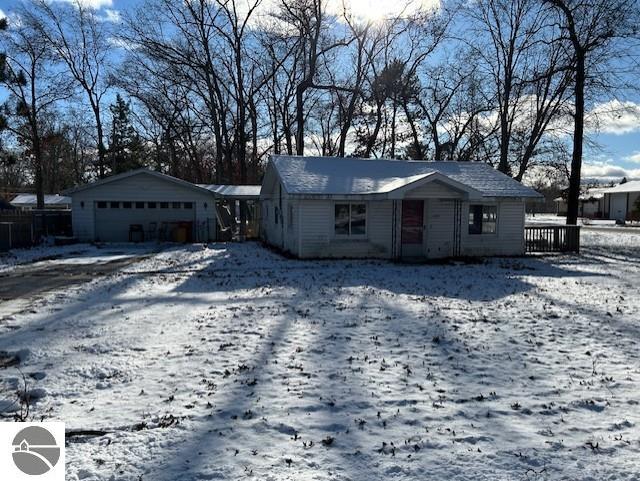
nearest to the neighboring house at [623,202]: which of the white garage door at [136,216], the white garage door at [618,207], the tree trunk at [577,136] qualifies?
the white garage door at [618,207]

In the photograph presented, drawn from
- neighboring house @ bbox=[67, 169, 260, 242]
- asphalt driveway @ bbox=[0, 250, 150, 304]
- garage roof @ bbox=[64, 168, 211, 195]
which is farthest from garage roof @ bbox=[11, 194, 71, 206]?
asphalt driveway @ bbox=[0, 250, 150, 304]

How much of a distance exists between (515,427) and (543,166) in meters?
28.5

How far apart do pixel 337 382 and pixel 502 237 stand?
1413 cm

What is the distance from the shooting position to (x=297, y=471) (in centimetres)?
321

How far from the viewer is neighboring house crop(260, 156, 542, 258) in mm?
15414

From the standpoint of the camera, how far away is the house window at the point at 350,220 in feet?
52.1

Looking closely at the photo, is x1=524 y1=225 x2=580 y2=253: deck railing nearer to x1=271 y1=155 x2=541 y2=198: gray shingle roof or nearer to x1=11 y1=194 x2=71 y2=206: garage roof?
x1=271 y1=155 x2=541 y2=198: gray shingle roof

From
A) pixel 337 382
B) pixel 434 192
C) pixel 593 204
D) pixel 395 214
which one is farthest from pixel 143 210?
pixel 593 204

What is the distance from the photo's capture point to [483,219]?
56.0 ft

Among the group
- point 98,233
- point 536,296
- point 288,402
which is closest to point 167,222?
point 98,233

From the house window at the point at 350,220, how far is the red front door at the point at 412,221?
151cm

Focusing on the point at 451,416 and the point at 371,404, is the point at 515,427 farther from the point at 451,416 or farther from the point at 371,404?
the point at 371,404

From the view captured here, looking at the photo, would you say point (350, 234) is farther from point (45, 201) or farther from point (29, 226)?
point (45, 201)

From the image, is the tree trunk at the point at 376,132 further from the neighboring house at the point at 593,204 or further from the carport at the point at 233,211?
the neighboring house at the point at 593,204
